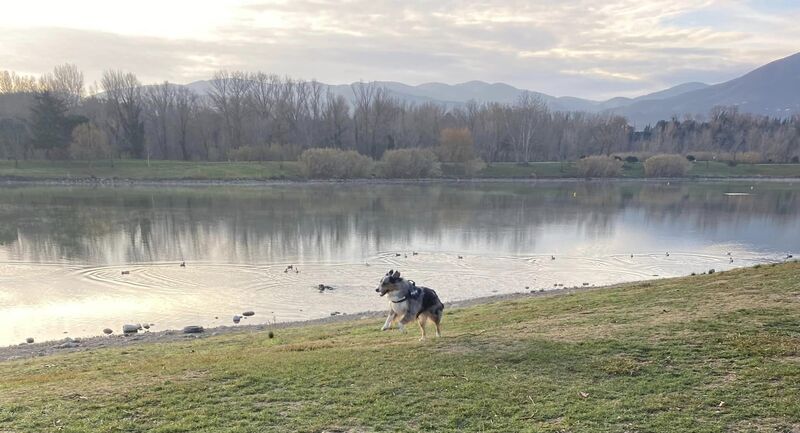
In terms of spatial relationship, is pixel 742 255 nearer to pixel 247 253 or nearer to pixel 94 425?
pixel 247 253

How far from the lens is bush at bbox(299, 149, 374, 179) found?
285ft

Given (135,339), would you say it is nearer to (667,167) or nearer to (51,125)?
(51,125)

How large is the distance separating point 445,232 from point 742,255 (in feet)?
58.4

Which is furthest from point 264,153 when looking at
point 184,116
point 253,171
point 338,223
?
point 338,223

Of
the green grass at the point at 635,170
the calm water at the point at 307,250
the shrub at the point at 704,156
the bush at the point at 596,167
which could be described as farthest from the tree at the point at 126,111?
the shrub at the point at 704,156

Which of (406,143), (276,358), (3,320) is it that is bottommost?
(3,320)

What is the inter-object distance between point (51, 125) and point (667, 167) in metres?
111

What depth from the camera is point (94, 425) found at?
651 centimetres

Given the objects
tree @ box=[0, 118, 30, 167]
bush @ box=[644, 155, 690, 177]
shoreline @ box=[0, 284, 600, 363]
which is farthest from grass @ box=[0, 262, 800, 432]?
bush @ box=[644, 155, 690, 177]

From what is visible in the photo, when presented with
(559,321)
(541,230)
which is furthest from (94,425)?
(541,230)

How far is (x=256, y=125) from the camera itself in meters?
106

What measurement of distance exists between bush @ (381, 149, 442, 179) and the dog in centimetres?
8202

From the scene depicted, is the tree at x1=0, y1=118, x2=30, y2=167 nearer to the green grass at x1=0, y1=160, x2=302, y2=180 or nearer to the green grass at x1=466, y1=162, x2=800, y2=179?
the green grass at x1=0, y1=160, x2=302, y2=180

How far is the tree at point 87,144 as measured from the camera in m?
83.1
